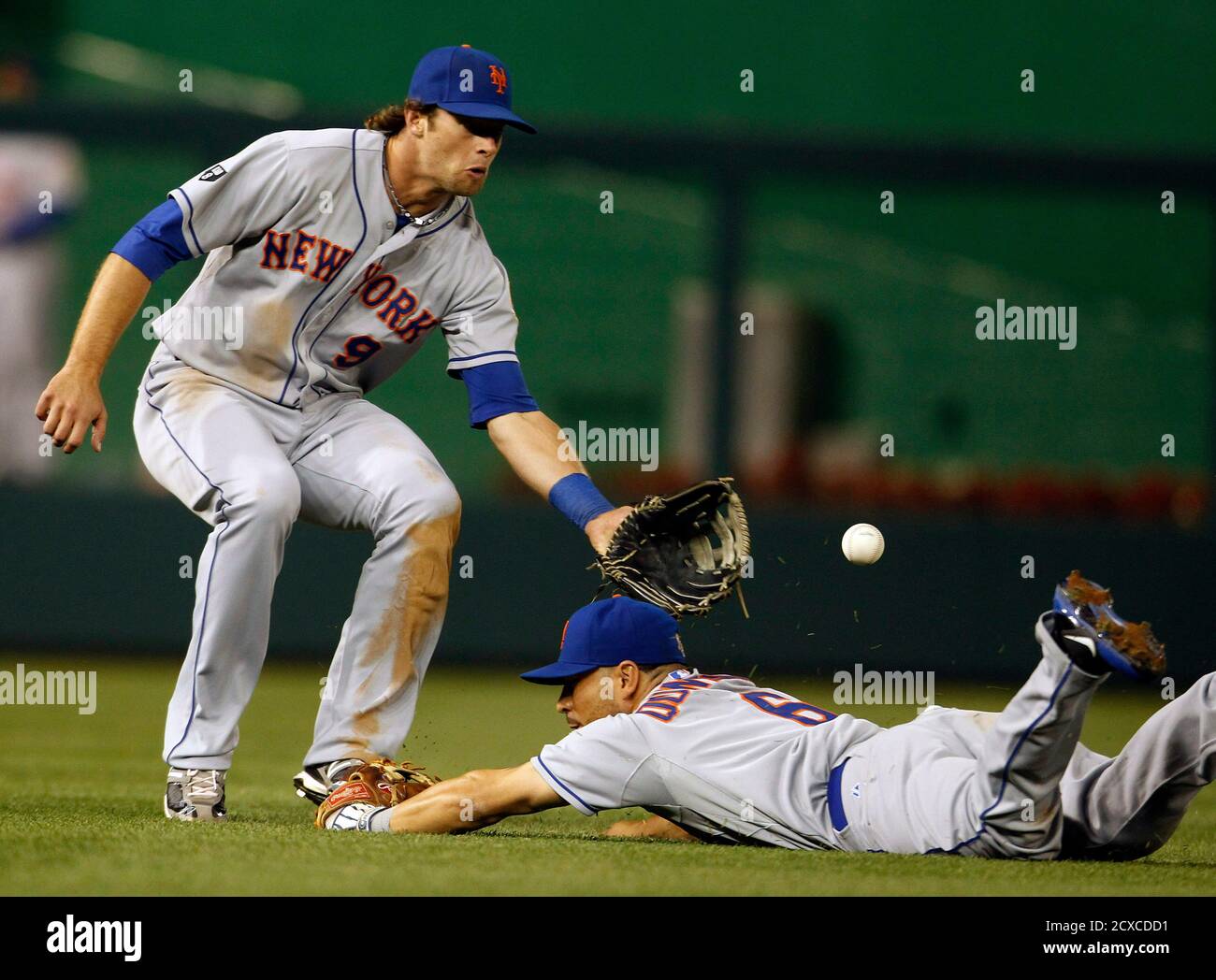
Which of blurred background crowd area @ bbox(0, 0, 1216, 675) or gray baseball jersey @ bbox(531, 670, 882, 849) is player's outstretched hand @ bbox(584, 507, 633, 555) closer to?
gray baseball jersey @ bbox(531, 670, 882, 849)

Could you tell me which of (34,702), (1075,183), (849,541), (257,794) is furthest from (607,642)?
(1075,183)

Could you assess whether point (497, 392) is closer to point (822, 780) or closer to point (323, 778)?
point (323, 778)

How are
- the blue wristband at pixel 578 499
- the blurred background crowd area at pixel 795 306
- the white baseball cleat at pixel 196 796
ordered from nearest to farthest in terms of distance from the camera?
the white baseball cleat at pixel 196 796 < the blue wristband at pixel 578 499 < the blurred background crowd area at pixel 795 306

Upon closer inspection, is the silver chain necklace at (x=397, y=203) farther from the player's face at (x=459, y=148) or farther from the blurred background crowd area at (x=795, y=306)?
the blurred background crowd area at (x=795, y=306)

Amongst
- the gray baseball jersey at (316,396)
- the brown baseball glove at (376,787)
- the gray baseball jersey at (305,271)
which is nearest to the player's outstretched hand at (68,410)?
the gray baseball jersey at (316,396)

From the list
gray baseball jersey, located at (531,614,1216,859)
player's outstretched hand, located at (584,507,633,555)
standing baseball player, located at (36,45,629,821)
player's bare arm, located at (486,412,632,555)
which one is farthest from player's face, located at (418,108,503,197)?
gray baseball jersey, located at (531,614,1216,859)

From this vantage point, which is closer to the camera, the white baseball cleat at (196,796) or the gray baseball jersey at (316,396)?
the white baseball cleat at (196,796)

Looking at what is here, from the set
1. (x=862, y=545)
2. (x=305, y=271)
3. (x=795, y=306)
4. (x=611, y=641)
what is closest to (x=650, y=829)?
(x=611, y=641)
